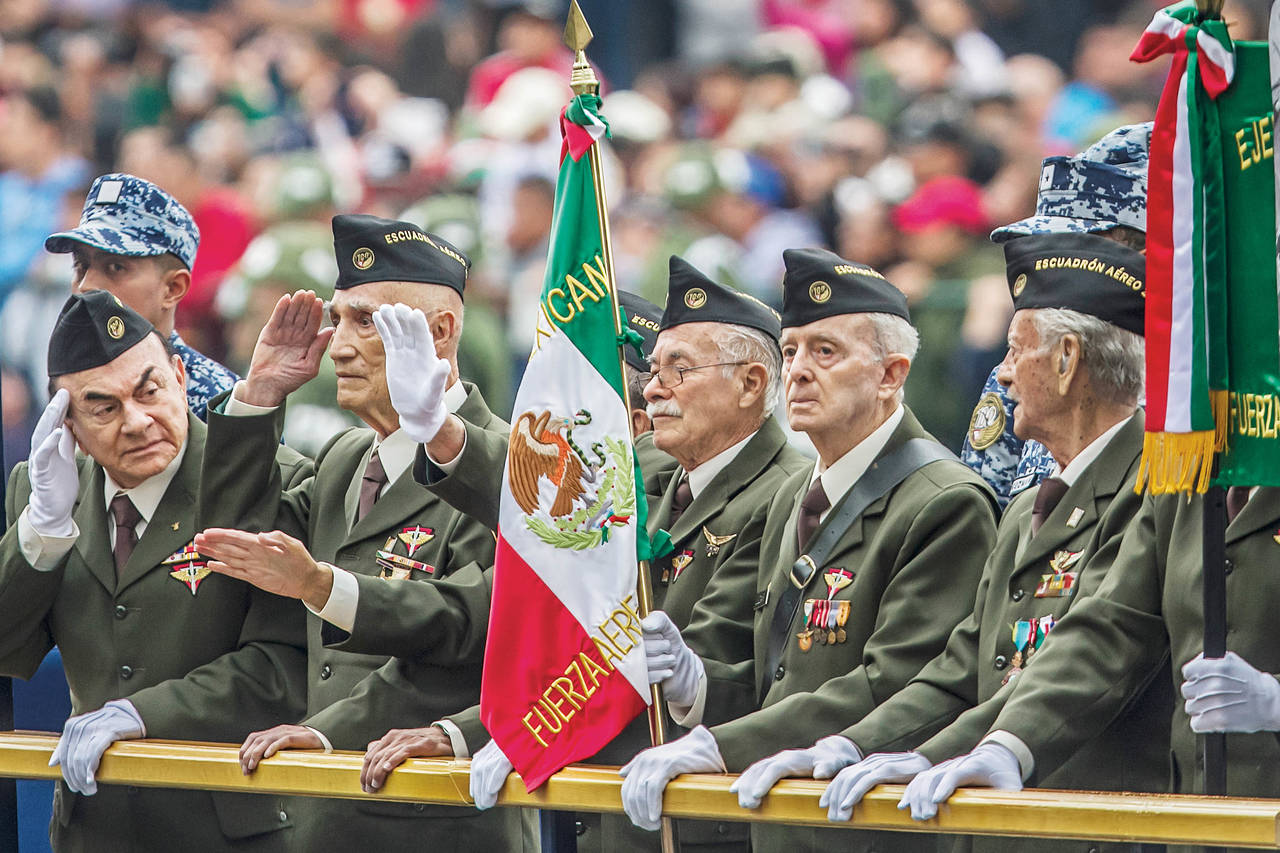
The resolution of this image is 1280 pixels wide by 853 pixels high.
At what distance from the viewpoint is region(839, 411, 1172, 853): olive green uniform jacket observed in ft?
12.0

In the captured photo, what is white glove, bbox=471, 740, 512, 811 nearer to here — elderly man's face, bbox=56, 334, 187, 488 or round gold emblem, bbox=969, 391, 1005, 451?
elderly man's face, bbox=56, 334, 187, 488

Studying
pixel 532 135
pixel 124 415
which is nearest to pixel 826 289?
pixel 124 415

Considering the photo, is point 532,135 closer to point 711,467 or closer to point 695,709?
point 711,467

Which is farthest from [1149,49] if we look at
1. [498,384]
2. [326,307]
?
[498,384]

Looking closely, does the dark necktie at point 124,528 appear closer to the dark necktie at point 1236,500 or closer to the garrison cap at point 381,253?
the garrison cap at point 381,253

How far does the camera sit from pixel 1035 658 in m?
3.66

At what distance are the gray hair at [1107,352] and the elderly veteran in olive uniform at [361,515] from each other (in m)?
1.28

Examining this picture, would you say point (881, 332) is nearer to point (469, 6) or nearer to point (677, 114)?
point (677, 114)

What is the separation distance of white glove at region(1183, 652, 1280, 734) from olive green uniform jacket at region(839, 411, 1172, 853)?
0.34 meters

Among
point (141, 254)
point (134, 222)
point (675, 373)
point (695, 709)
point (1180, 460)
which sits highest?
point (134, 222)

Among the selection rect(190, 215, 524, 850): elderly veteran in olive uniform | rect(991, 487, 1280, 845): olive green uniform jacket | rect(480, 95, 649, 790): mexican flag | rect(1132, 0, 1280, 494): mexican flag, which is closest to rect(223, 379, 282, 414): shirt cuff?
rect(190, 215, 524, 850): elderly veteran in olive uniform

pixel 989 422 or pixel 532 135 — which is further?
pixel 532 135

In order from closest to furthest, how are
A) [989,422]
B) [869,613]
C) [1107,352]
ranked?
[1107,352], [869,613], [989,422]

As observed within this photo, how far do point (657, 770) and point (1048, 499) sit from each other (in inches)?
37.2
